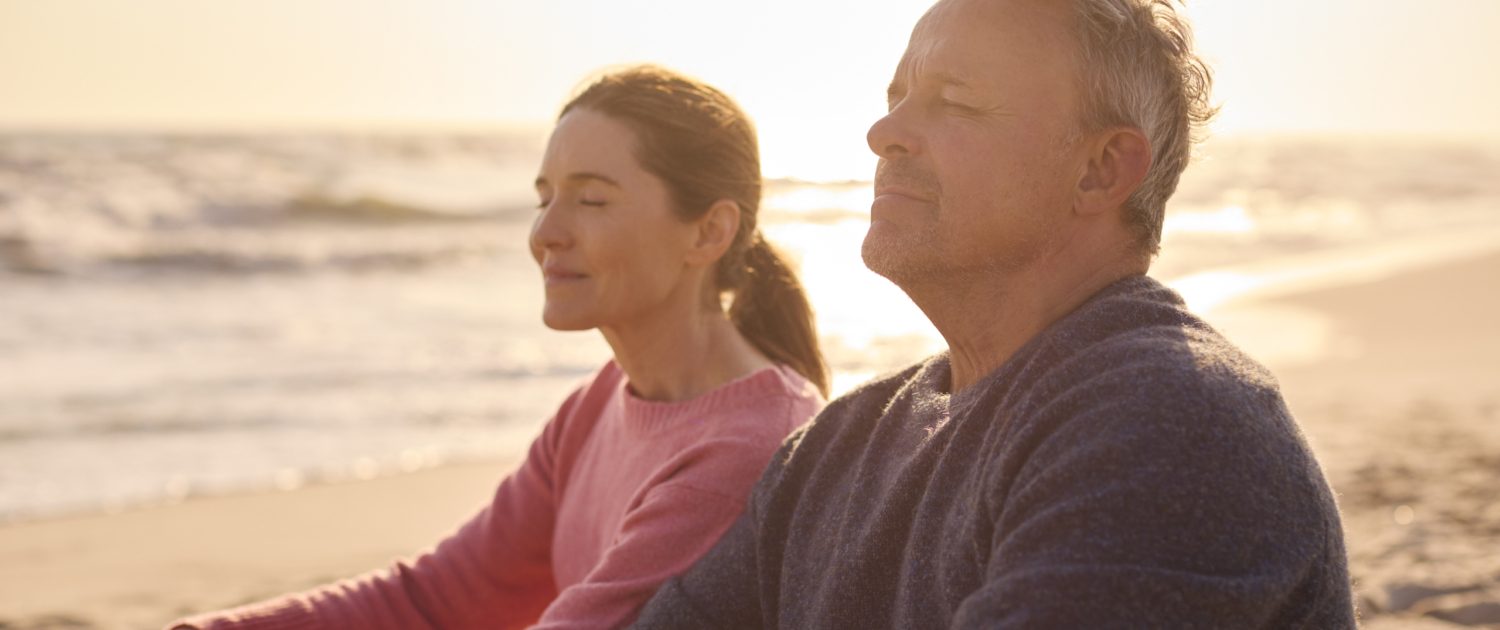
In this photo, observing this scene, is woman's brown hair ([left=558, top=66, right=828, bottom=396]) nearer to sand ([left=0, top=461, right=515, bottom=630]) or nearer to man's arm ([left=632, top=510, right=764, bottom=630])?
man's arm ([left=632, top=510, right=764, bottom=630])

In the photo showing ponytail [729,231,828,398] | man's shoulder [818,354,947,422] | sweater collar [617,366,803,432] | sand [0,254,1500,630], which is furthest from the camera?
sand [0,254,1500,630]

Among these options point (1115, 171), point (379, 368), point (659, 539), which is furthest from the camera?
point (379, 368)

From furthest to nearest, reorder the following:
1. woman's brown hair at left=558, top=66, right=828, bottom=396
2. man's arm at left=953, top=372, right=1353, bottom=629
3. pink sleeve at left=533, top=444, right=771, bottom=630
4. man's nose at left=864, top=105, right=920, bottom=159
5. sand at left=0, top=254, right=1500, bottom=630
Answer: sand at left=0, top=254, right=1500, bottom=630 → woman's brown hair at left=558, top=66, right=828, bottom=396 → pink sleeve at left=533, top=444, right=771, bottom=630 → man's nose at left=864, top=105, right=920, bottom=159 → man's arm at left=953, top=372, right=1353, bottom=629

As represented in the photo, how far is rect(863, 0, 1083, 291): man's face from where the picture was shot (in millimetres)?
1872

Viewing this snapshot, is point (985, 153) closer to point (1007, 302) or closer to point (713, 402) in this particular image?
point (1007, 302)

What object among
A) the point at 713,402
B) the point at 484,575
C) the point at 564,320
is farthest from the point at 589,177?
the point at 484,575

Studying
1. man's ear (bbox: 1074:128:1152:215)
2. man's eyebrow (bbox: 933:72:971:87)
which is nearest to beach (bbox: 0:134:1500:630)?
man's ear (bbox: 1074:128:1152:215)

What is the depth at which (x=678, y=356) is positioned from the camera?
9.84ft

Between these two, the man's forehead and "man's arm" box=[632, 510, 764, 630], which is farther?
"man's arm" box=[632, 510, 764, 630]

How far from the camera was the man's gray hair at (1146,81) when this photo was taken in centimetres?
187

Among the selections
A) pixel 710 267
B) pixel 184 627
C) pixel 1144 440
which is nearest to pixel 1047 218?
pixel 1144 440

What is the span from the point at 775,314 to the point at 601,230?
0.43 metres

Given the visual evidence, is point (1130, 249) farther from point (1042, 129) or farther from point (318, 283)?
point (318, 283)

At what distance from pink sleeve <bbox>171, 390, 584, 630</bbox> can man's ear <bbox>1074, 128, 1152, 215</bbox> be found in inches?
60.8
